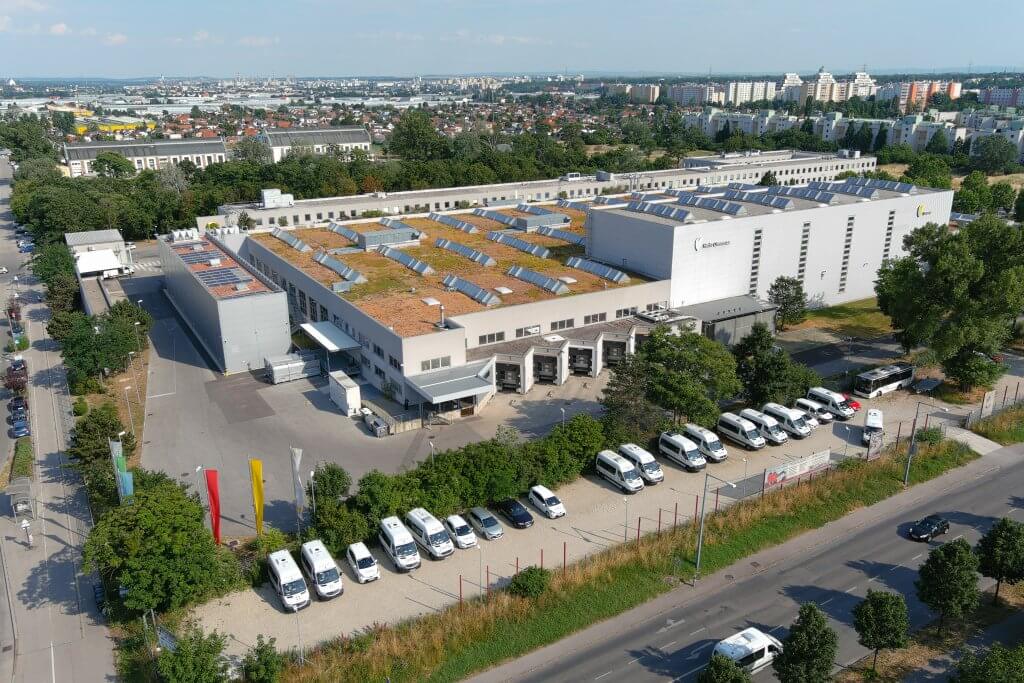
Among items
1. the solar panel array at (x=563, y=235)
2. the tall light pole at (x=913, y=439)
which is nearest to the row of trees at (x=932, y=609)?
the tall light pole at (x=913, y=439)

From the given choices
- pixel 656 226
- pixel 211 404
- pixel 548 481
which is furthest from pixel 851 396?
pixel 211 404

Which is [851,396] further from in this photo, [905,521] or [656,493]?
[656,493]

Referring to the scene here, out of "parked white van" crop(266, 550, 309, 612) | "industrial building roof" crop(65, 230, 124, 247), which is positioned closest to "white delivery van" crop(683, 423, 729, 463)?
"parked white van" crop(266, 550, 309, 612)

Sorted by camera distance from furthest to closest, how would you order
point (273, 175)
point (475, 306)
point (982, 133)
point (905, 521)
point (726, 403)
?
point (982, 133)
point (273, 175)
point (475, 306)
point (726, 403)
point (905, 521)

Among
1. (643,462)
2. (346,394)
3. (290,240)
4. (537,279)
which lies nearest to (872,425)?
(643,462)

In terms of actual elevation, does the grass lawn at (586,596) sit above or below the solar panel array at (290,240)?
below

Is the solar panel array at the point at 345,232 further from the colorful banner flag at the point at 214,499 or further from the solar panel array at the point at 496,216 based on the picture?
the colorful banner flag at the point at 214,499
